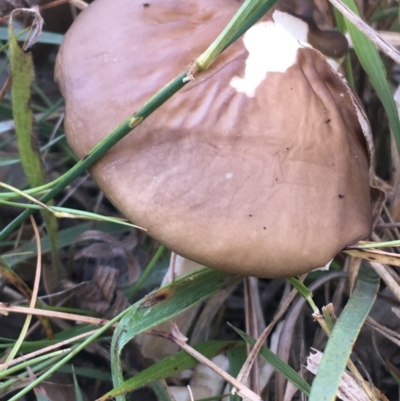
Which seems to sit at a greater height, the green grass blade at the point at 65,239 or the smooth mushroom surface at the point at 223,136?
the smooth mushroom surface at the point at 223,136

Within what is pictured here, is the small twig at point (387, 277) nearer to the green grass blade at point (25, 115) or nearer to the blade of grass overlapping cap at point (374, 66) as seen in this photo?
the blade of grass overlapping cap at point (374, 66)

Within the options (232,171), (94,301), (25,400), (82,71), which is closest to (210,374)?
(94,301)

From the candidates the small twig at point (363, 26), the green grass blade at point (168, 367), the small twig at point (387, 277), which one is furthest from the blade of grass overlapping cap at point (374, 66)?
the green grass blade at point (168, 367)

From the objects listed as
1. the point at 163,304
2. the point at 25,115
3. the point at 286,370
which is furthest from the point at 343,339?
the point at 25,115

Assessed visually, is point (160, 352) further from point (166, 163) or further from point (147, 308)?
point (166, 163)

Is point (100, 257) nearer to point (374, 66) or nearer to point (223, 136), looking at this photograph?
point (223, 136)

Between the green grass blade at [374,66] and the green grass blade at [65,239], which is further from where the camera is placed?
the green grass blade at [65,239]
